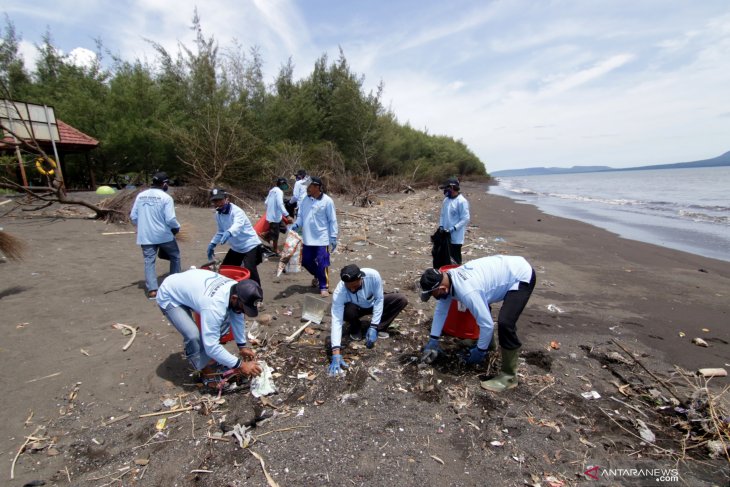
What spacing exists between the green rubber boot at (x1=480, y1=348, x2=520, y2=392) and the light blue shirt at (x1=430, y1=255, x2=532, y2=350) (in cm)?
22

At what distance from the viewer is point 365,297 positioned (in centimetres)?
390

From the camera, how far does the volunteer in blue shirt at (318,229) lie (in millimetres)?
5105

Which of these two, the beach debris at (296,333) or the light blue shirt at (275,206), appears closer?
the beach debris at (296,333)

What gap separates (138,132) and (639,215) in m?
22.4

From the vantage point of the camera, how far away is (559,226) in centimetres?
1272

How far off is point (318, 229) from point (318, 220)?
0.44 ft

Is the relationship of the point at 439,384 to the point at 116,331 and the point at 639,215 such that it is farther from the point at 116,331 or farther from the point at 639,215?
the point at 639,215

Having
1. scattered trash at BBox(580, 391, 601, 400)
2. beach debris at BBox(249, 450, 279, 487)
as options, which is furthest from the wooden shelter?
scattered trash at BBox(580, 391, 601, 400)

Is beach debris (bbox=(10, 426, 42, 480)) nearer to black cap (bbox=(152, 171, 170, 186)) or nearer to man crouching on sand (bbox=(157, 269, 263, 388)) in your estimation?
man crouching on sand (bbox=(157, 269, 263, 388))

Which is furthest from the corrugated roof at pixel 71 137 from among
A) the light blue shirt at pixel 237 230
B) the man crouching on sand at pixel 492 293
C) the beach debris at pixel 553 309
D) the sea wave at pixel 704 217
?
the sea wave at pixel 704 217

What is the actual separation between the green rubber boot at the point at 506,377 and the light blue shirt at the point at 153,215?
14.6 ft

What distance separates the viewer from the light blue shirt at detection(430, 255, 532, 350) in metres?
3.09

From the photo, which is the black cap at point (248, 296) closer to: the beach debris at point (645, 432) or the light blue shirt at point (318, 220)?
the light blue shirt at point (318, 220)

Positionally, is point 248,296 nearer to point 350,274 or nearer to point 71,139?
point 350,274
